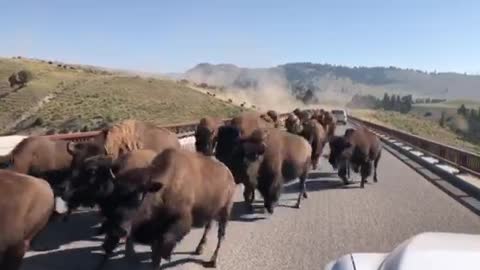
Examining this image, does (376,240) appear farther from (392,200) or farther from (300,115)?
(300,115)

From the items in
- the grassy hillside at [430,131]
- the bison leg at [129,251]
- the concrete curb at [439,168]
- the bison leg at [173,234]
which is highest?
the bison leg at [173,234]

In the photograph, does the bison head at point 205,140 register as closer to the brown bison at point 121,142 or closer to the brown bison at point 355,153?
the brown bison at point 355,153

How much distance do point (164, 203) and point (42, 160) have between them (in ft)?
15.1

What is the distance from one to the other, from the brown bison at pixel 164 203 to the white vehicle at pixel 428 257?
3.95 meters

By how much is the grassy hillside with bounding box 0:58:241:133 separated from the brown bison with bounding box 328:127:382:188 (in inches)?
2051

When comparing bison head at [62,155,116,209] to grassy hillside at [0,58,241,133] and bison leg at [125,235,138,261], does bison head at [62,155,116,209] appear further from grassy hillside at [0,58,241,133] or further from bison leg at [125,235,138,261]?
grassy hillside at [0,58,241,133]

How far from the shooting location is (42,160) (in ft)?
38.4

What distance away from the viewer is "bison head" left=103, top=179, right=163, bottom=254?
7547 millimetres

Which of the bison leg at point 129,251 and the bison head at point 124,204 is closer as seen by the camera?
the bison head at point 124,204

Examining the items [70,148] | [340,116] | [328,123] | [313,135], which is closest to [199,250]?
[70,148]

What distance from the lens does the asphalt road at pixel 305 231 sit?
9016 mm

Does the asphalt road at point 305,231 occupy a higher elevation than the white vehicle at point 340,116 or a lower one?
higher

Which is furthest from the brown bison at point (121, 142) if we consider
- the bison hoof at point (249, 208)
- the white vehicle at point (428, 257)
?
the white vehicle at point (428, 257)

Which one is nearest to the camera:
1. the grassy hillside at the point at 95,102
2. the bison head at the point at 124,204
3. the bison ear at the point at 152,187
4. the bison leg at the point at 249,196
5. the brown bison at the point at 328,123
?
the bison head at the point at 124,204
